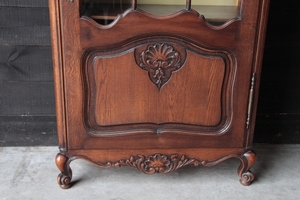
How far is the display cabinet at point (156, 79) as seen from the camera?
1.12 metres

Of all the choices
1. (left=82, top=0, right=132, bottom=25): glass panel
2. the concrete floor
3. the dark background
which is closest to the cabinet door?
(left=82, top=0, right=132, bottom=25): glass panel

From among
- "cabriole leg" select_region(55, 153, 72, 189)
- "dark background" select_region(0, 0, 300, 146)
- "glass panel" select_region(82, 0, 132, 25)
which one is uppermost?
"glass panel" select_region(82, 0, 132, 25)

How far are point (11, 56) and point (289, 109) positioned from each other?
1.18 m

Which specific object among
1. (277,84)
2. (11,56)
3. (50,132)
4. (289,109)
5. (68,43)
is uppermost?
(68,43)

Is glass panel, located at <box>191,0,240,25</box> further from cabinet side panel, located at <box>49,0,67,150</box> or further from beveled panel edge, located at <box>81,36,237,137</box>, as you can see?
cabinet side panel, located at <box>49,0,67,150</box>

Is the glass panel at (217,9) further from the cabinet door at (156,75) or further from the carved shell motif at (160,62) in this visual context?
the carved shell motif at (160,62)

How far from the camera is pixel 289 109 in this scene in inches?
65.2

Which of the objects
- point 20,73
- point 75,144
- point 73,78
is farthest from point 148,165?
point 20,73

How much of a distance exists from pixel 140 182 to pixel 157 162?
15 cm

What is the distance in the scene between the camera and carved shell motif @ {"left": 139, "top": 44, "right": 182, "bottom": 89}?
1154mm

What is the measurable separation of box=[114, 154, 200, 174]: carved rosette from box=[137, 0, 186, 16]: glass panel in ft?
1.54

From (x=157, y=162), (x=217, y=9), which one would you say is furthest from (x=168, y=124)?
(x=217, y=9)

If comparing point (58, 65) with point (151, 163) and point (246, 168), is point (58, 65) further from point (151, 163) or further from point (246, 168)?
point (246, 168)

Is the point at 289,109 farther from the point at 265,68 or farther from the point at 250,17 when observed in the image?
the point at 250,17
